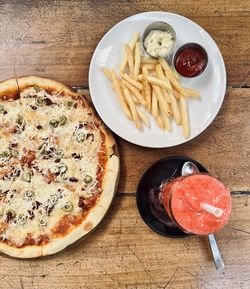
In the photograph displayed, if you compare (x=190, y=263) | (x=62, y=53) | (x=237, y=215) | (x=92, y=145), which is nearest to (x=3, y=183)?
(x=92, y=145)

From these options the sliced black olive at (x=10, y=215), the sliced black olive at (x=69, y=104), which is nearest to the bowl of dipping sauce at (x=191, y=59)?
the sliced black olive at (x=69, y=104)

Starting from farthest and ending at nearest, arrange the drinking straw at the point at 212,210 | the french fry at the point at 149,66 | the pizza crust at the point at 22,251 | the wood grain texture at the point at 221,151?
the wood grain texture at the point at 221,151 < the french fry at the point at 149,66 < the pizza crust at the point at 22,251 < the drinking straw at the point at 212,210

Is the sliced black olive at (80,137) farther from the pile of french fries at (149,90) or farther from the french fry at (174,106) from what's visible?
the french fry at (174,106)

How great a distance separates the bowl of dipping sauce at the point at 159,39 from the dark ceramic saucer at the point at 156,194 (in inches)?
18.2

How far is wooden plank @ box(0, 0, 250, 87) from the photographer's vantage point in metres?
2.40

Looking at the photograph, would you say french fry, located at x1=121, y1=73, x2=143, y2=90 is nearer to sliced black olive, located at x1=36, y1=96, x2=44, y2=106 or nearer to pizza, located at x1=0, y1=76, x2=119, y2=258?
pizza, located at x1=0, y1=76, x2=119, y2=258

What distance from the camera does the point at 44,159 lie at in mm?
2246

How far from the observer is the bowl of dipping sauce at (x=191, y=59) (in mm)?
2246

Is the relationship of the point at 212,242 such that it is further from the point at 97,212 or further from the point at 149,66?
the point at 149,66

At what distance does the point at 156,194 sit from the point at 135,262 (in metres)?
0.33

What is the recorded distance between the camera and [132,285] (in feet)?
7.67

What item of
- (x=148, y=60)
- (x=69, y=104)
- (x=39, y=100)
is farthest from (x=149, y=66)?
(x=39, y=100)

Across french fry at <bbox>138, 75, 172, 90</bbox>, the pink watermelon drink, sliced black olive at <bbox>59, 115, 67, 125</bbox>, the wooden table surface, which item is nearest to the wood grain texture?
the wooden table surface

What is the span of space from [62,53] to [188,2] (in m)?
0.63
